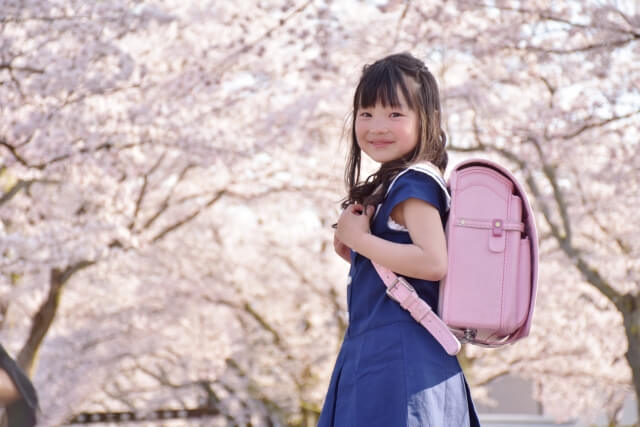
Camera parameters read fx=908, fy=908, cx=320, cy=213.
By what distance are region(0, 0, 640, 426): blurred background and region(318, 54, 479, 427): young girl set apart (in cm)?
44

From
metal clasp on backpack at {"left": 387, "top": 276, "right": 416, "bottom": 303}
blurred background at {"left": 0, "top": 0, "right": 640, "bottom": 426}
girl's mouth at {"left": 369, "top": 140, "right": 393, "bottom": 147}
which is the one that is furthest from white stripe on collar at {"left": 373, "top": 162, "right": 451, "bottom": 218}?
blurred background at {"left": 0, "top": 0, "right": 640, "bottom": 426}

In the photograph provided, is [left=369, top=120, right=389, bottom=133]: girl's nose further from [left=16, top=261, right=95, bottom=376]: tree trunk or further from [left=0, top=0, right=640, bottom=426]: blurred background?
[left=16, top=261, right=95, bottom=376]: tree trunk

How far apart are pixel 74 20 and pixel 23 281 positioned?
16.9 feet

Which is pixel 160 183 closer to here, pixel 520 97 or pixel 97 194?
pixel 97 194

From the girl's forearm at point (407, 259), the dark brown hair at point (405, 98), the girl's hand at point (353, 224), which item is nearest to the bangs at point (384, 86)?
the dark brown hair at point (405, 98)

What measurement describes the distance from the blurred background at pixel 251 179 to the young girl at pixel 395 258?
17.4 inches

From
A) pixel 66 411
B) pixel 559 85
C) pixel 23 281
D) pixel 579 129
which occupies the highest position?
pixel 559 85

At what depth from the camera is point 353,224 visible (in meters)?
2.31

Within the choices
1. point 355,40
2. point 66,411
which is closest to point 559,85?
point 355,40

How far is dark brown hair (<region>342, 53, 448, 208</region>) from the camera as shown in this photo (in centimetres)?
237

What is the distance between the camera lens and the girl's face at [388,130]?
237cm

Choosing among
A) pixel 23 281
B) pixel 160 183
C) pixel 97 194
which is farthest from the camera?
pixel 160 183

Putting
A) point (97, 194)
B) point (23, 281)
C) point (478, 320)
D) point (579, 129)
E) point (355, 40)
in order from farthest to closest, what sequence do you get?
point (23, 281)
point (355, 40)
point (97, 194)
point (579, 129)
point (478, 320)

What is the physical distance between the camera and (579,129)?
26.3 ft
